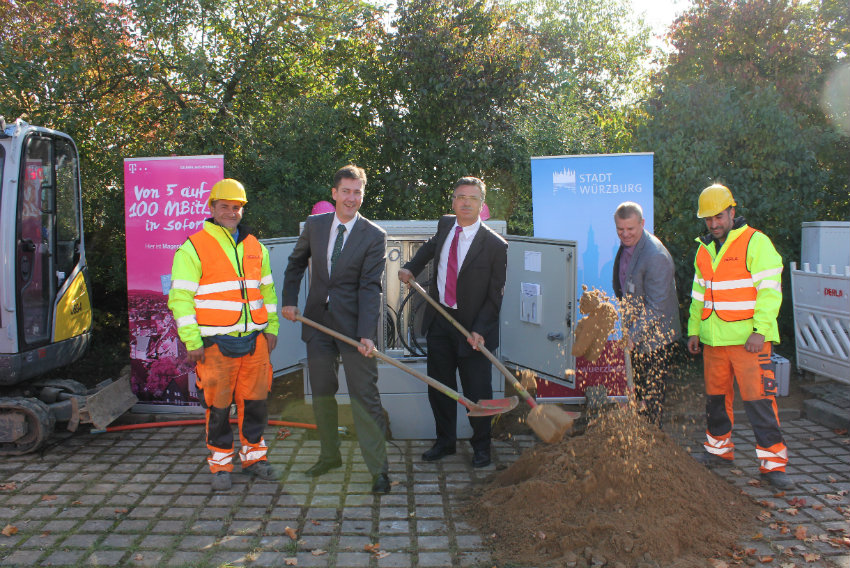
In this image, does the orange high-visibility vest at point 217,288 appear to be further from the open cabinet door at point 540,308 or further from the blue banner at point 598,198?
the blue banner at point 598,198

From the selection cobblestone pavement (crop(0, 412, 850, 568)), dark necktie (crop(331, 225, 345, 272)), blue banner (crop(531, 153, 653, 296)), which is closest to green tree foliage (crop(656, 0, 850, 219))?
blue banner (crop(531, 153, 653, 296))

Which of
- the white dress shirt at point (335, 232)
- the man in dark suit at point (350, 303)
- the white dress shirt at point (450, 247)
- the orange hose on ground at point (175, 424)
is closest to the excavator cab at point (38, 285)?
the orange hose on ground at point (175, 424)

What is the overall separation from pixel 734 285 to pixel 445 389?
2.29m

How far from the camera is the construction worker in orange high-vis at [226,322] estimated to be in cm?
479

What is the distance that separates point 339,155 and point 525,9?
1462 cm

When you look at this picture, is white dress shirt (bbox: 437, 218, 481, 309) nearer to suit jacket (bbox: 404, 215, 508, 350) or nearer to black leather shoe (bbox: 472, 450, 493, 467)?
suit jacket (bbox: 404, 215, 508, 350)

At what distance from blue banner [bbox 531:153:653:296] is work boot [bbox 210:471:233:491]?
3570mm

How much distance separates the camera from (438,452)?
5512 millimetres

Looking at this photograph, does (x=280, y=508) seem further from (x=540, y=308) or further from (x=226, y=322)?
(x=540, y=308)

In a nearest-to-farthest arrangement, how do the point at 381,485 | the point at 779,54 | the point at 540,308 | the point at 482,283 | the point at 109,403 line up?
the point at 381,485
the point at 482,283
the point at 540,308
the point at 109,403
the point at 779,54

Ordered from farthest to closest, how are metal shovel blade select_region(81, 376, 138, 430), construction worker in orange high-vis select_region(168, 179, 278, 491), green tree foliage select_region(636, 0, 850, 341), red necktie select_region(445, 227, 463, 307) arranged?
green tree foliage select_region(636, 0, 850, 341), metal shovel blade select_region(81, 376, 138, 430), red necktie select_region(445, 227, 463, 307), construction worker in orange high-vis select_region(168, 179, 278, 491)

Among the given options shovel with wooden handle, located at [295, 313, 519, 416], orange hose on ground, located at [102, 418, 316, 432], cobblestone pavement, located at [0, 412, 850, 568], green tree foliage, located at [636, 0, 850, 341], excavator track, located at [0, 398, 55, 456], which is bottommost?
cobblestone pavement, located at [0, 412, 850, 568]

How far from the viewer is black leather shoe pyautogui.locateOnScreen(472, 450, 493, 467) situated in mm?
5344

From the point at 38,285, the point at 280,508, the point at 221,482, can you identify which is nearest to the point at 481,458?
the point at 280,508
